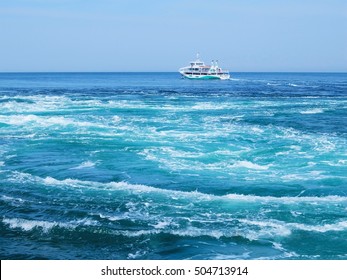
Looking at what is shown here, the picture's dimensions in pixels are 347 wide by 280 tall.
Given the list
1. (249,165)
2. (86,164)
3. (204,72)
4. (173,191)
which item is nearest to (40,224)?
(173,191)

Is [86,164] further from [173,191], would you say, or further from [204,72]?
[204,72]

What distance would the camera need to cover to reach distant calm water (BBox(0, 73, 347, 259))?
1717 cm

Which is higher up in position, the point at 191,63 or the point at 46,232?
the point at 191,63

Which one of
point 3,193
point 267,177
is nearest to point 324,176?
point 267,177

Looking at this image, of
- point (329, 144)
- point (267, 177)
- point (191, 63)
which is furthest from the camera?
point (191, 63)

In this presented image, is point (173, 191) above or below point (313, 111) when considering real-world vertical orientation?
below

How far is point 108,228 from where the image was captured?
1867 cm

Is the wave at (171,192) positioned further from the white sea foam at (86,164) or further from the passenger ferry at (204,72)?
the passenger ferry at (204,72)

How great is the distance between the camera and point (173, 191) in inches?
931

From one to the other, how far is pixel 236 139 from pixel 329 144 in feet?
24.1

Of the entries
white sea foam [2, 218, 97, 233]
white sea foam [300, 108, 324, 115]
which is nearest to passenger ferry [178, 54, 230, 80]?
white sea foam [300, 108, 324, 115]

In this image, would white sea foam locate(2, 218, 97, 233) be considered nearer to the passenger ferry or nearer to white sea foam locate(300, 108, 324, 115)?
white sea foam locate(300, 108, 324, 115)

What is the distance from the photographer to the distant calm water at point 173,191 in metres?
17.2

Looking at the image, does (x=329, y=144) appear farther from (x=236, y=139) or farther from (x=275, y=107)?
(x=275, y=107)
